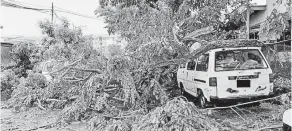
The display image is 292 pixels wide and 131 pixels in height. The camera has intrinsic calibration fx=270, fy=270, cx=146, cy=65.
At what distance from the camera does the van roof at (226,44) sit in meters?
5.88

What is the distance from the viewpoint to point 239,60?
20.3ft

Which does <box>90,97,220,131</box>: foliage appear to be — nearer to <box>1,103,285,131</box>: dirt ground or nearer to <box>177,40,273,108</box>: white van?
<box>1,103,285,131</box>: dirt ground

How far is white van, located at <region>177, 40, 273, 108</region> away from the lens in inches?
231

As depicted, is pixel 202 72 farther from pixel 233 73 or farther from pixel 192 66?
pixel 192 66

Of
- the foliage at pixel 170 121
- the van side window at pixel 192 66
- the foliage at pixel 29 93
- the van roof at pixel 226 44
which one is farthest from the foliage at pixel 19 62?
the van roof at pixel 226 44

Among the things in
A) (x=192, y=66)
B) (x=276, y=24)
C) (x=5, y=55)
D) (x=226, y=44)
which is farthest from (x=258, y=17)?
(x=5, y=55)

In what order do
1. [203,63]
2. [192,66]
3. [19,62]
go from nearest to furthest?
[203,63]
[192,66]
[19,62]

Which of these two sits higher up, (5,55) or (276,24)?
(276,24)

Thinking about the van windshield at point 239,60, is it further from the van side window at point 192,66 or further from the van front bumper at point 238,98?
the van side window at point 192,66

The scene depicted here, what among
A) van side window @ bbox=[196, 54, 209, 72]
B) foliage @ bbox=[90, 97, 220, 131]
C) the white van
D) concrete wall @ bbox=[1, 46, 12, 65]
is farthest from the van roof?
concrete wall @ bbox=[1, 46, 12, 65]

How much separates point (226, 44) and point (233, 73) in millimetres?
660

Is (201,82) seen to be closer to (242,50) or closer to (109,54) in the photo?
(242,50)

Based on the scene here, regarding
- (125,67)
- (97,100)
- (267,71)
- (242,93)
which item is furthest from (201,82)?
(97,100)

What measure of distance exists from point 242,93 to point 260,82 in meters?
0.49
